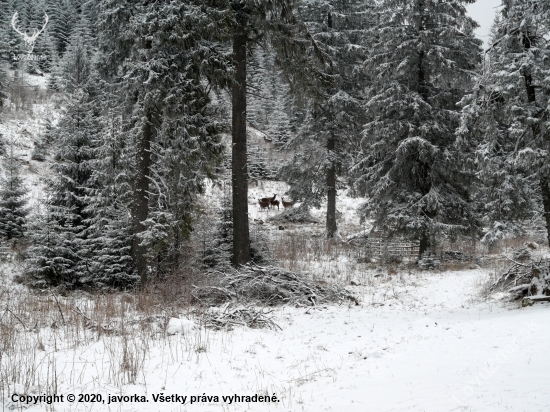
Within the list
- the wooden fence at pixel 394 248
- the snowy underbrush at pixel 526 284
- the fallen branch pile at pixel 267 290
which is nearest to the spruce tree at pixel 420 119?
the wooden fence at pixel 394 248

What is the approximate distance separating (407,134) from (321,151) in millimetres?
4733

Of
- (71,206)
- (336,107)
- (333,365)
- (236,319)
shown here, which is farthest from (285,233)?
(333,365)

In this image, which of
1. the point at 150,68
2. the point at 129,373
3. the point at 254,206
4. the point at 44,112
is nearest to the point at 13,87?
the point at 44,112

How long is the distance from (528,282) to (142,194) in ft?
32.5

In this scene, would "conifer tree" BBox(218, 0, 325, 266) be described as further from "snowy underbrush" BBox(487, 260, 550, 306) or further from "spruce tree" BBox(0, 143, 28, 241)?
"spruce tree" BBox(0, 143, 28, 241)

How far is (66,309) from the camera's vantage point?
23.7ft

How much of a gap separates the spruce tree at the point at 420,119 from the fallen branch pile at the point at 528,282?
16.0 ft

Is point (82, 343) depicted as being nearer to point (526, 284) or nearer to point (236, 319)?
point (236, 319)

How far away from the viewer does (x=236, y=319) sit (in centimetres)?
714

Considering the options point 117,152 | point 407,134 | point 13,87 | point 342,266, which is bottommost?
point 342,266

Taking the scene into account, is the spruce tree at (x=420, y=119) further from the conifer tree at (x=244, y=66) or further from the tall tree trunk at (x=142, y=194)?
the tall tree trunk at (x=142, y=194)

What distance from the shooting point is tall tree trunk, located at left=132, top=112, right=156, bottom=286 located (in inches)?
416

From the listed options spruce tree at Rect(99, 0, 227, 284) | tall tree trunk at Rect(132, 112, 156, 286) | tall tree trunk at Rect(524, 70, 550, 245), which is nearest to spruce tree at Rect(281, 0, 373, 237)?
spruce tree at Rect(99, 0, 227, 284)

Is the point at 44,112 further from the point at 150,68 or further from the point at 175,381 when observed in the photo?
the point at 175,381
